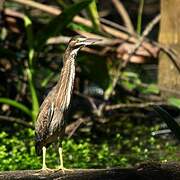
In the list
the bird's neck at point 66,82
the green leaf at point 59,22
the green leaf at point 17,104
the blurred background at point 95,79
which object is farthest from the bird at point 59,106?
Result: the green leaf at point 17,104

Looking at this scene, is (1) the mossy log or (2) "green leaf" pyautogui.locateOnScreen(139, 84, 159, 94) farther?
(2) "green leaf" pyautogui.locateOnScreen(139, 84, 159, 94)

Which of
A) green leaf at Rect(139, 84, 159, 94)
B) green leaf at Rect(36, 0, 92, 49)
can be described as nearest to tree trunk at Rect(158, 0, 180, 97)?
green leaf at Rect(139, 84, 159, 94)

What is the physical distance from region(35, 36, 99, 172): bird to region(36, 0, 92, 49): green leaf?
2026 mm

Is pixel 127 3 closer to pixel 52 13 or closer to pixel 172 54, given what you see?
pixel 52 13

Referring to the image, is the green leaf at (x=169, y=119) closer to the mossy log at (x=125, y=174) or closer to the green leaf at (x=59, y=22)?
the mossy log at (x=125, y=174)

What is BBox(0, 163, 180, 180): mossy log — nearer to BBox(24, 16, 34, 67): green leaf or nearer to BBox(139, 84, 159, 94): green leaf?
BBox(139, 84, 159, 94): green leaf

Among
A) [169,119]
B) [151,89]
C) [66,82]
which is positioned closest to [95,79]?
[151,89]

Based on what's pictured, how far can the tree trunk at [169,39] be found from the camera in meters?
7.40

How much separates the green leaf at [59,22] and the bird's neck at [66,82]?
2029mm

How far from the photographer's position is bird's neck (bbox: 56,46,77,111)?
477 cm

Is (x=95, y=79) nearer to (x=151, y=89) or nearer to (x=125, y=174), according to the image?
(x=151, y=89)

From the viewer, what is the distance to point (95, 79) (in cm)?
790

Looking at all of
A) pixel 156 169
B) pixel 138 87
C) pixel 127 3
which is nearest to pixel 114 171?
pixel 156 169

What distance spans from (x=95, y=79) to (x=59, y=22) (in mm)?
1127
